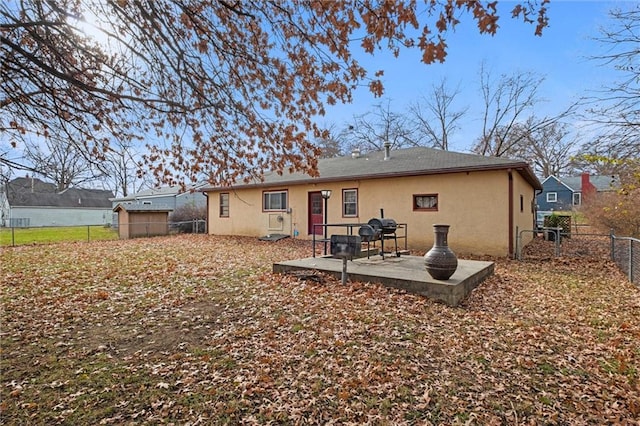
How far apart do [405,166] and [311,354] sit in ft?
31.2

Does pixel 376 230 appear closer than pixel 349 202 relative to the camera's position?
Yes

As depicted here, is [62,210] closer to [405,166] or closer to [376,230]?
[405,166]

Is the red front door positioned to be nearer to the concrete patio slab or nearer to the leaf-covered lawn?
the concrete patio slab

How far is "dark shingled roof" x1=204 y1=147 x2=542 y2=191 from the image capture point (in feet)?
33.1

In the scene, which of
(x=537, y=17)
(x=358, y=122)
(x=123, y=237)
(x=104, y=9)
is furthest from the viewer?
(x=358, y=122)

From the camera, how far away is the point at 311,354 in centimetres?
350

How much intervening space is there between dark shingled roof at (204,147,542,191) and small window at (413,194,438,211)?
0.81 m

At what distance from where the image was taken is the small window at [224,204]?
17.1 metres

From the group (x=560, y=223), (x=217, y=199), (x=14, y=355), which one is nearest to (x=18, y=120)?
(x=14, y=355)

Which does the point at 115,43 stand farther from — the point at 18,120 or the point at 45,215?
the point at 45,215

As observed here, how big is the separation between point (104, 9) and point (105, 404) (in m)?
4.56

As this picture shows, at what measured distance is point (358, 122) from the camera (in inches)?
1038

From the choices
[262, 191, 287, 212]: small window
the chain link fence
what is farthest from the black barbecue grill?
[262, 191, 287, 212]: small window

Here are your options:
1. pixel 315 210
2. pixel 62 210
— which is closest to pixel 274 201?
pixel 315 210
